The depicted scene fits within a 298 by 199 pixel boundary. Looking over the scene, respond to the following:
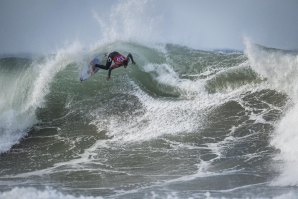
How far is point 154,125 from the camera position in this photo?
659 inches

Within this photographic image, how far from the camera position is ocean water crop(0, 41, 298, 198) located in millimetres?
12164

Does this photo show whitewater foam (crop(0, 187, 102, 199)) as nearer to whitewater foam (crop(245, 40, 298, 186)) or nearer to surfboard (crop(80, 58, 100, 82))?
whitewater foam (crop(245, 40, 298, 186))

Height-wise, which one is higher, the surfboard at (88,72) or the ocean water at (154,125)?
the surfboard at (88,72)

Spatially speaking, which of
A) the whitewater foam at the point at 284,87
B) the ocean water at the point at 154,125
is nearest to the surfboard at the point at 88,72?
the ocean water at the point at 154,125

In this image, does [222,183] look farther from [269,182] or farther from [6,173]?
[6,173]

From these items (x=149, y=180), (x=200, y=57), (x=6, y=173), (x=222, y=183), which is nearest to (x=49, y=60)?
(x=200, y=57)

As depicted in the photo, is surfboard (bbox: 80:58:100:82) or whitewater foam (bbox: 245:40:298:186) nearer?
whitewater foam (bbox: 245:40:298:186)

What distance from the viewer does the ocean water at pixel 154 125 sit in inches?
479

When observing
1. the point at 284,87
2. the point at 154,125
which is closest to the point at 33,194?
the point at 154,125

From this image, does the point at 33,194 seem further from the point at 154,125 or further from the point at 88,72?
the point at 88,72

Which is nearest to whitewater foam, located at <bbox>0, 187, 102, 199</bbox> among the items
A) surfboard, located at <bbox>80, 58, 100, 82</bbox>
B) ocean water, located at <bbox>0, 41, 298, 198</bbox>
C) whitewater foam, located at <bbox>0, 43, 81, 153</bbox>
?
ocean water, located at <bbox>0, 41, 298, 198</bbox>

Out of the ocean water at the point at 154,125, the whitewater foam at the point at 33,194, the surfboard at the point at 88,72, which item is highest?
the surfboard at the point at 88,72

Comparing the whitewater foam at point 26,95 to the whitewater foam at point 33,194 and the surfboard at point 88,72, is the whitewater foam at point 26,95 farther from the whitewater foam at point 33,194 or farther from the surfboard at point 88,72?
the whitewater foam at point 33,194

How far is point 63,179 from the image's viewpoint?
13008 millimetres
